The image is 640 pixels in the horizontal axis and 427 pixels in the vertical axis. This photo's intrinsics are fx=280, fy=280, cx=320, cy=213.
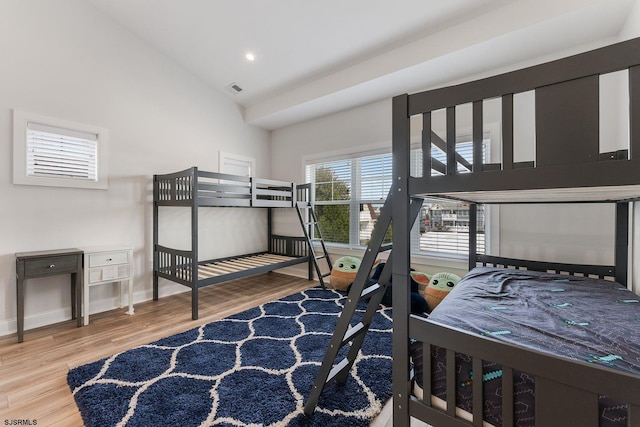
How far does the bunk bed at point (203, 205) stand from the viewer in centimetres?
277

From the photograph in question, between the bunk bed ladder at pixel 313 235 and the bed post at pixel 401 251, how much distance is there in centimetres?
255

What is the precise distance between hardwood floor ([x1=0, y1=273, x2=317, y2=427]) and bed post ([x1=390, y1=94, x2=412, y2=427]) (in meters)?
1.61

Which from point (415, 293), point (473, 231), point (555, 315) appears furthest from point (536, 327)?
point (415, 293)

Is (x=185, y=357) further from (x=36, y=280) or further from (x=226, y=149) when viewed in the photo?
(x=226, y=149)

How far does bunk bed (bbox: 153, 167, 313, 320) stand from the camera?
277 centimetres

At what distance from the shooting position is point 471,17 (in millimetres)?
2287

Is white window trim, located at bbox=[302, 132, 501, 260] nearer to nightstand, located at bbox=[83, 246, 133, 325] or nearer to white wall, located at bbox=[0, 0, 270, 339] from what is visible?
white wall, located at bbox=[0, 0, 270, 339]

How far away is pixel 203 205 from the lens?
2871mm

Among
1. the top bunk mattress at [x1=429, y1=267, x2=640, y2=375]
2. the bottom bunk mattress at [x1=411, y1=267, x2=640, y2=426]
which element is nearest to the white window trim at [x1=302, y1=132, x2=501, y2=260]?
the top bunk mattress at [x1=429, y1=267, x2=640, y2=375]

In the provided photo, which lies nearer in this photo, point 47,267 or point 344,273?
point 47,267

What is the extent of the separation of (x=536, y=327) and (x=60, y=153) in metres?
3.89

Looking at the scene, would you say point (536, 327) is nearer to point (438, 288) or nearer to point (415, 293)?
point (438, 288)

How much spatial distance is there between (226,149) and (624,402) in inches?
167

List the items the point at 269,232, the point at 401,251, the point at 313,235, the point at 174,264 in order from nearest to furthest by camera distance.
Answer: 1. the point at 401,251
2. the point at 174,264
3. the point at 313,235
4. the point at 269,232
